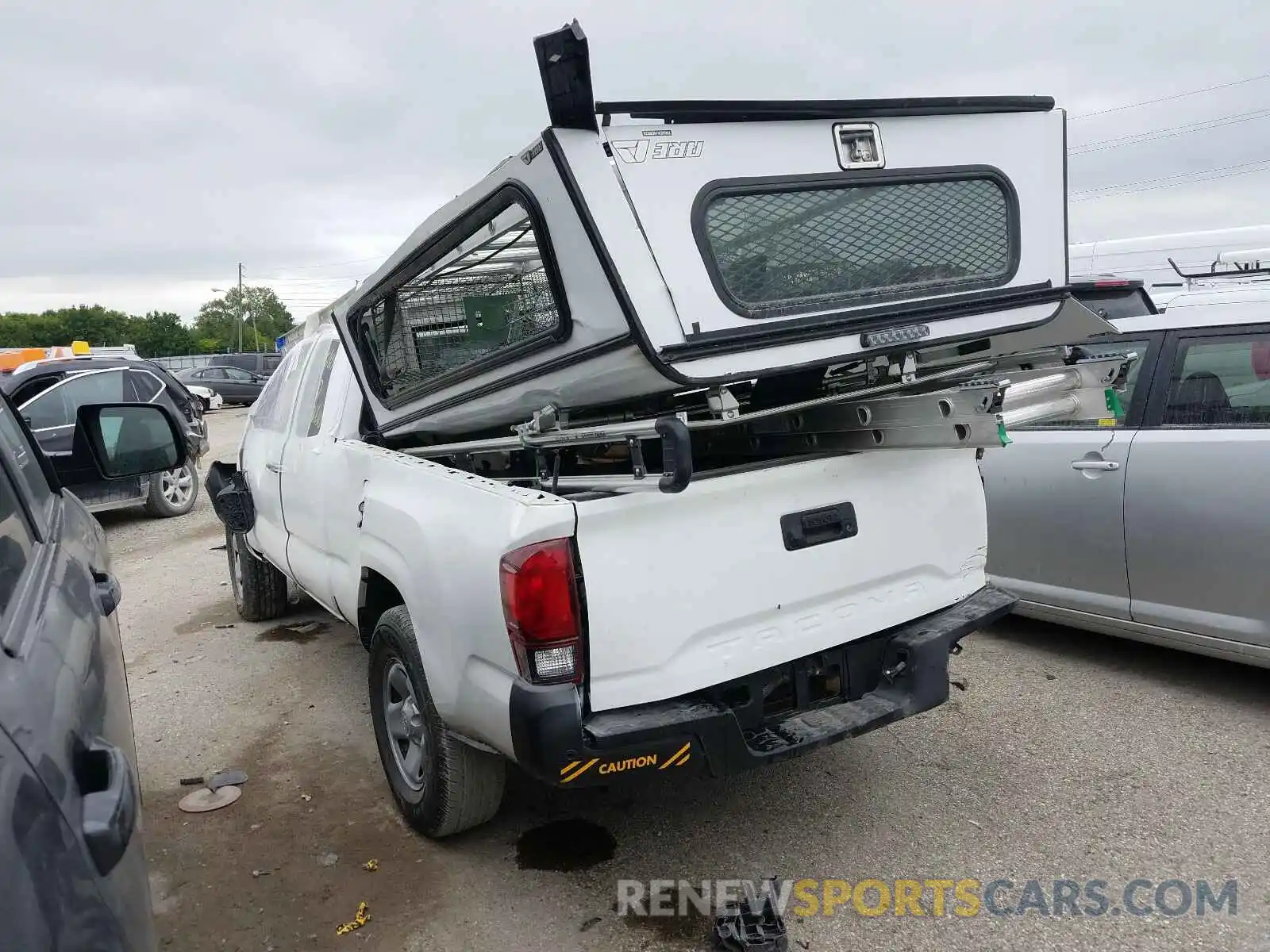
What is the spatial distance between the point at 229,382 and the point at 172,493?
2255 cm

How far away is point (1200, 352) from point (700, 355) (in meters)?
2.92

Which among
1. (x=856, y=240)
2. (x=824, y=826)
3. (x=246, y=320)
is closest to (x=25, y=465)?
(x=856, y=240)

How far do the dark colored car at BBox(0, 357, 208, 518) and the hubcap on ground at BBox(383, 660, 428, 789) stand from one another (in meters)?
6.65

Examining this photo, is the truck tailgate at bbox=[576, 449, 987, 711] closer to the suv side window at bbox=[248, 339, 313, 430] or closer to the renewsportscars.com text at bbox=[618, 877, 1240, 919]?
the renewsportscars.com text at bbox=[618, 877, 1240, 919]

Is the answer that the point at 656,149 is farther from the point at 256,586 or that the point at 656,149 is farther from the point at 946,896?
the point at 256,586

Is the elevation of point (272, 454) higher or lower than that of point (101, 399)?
lower

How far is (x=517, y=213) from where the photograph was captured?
2957mm

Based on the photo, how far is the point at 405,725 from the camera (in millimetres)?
3549

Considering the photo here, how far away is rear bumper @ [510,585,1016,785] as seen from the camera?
8.49ft

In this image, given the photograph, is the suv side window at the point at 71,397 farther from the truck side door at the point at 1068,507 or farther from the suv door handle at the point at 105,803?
the suv door handle at the point at 105,803

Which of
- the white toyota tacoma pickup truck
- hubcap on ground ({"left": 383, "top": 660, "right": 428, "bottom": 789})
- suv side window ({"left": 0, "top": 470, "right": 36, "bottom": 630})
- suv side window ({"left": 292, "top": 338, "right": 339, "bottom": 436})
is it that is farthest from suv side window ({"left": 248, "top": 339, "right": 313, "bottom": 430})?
suv side window ({"left": 0, "top": 470, "right": 36, "bottom": 630})

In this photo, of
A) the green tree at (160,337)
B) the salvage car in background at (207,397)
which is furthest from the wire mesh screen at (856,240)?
the green tree at (160,337)

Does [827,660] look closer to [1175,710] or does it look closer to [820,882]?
[820,882]

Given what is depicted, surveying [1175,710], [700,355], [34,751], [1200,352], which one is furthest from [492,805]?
[1200,352]
